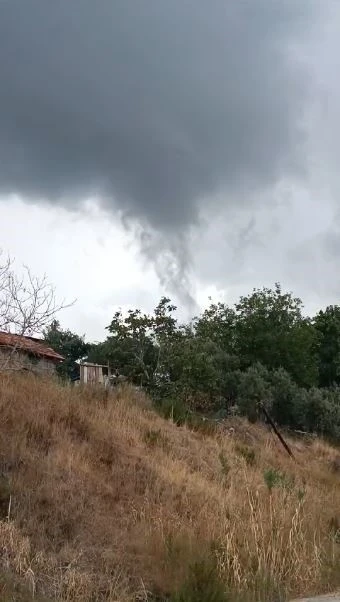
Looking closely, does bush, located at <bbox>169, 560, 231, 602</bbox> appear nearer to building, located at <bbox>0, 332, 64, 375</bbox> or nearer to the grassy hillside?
the grassy hillside

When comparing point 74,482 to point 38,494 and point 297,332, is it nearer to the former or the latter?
point 38,494

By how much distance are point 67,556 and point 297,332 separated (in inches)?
1370

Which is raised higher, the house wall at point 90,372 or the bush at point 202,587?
the house wall at point 90,372

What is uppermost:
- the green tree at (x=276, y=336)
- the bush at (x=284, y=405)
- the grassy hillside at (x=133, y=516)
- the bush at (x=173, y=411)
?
the green tree at (x=276, y=336)

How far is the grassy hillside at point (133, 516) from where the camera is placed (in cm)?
761

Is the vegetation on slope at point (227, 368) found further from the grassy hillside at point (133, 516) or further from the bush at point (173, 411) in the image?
the grassy hillside at point (133, 516)

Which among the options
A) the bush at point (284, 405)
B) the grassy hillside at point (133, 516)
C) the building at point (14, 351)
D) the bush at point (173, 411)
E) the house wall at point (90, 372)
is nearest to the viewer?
the grassy hillside at point (133, 516)

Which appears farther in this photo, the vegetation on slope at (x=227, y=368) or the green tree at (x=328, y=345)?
the green tree at (x=328, y=345)

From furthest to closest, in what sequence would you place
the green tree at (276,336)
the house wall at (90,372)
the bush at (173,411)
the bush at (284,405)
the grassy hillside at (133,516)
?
1. the green tree at (276,336)
2. the bush at (284,405)
3. the house wall at (90,372)
4. the bush at (173,411)
5. the grassy hillside at (133,516)

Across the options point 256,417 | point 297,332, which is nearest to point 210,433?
point 256,417

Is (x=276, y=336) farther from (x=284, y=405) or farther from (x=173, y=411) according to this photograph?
(x=173, y=411)

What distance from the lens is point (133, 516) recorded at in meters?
9.98

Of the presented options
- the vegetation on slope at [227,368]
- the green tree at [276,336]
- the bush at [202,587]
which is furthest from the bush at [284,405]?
the bush at [202,587]

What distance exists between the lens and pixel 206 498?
11469 millimetres
